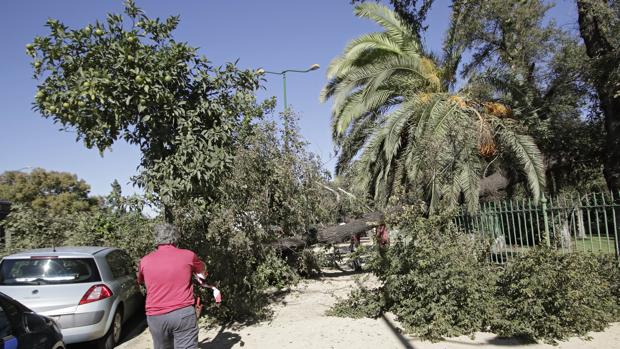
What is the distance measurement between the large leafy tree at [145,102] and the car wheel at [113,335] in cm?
186

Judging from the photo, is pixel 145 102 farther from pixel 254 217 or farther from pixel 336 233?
pixel 336 233

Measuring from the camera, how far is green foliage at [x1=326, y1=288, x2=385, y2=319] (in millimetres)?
7211

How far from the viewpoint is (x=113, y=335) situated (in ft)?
21.6

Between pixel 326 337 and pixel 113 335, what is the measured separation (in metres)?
2.94

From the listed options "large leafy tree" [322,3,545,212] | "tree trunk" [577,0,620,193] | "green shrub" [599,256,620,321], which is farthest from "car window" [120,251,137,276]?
"tree trunk" [577,0,620,193]

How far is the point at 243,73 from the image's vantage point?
22.3 feet

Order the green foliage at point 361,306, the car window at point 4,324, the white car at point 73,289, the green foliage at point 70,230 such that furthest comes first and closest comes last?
the green foliage at point 70,230 < the green foliage at point 361,306 < the white car at point 73,289 < the car window at point 4,324

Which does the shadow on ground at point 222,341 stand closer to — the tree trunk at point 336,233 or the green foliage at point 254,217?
the green foliage at point 254,217

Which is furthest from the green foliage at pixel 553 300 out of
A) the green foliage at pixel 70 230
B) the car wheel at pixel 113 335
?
the green foliage at pixel 70 230

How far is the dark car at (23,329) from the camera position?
3764 millimetres

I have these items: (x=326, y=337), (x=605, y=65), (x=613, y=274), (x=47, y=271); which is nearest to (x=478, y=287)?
(x=613, y=274)

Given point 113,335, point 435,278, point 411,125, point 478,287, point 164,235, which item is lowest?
point 113,335

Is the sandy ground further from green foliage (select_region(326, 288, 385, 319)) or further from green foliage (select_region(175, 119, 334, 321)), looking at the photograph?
green foliage (select_region(175, 119, 334, 321))

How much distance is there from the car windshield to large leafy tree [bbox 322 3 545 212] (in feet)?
18.9
